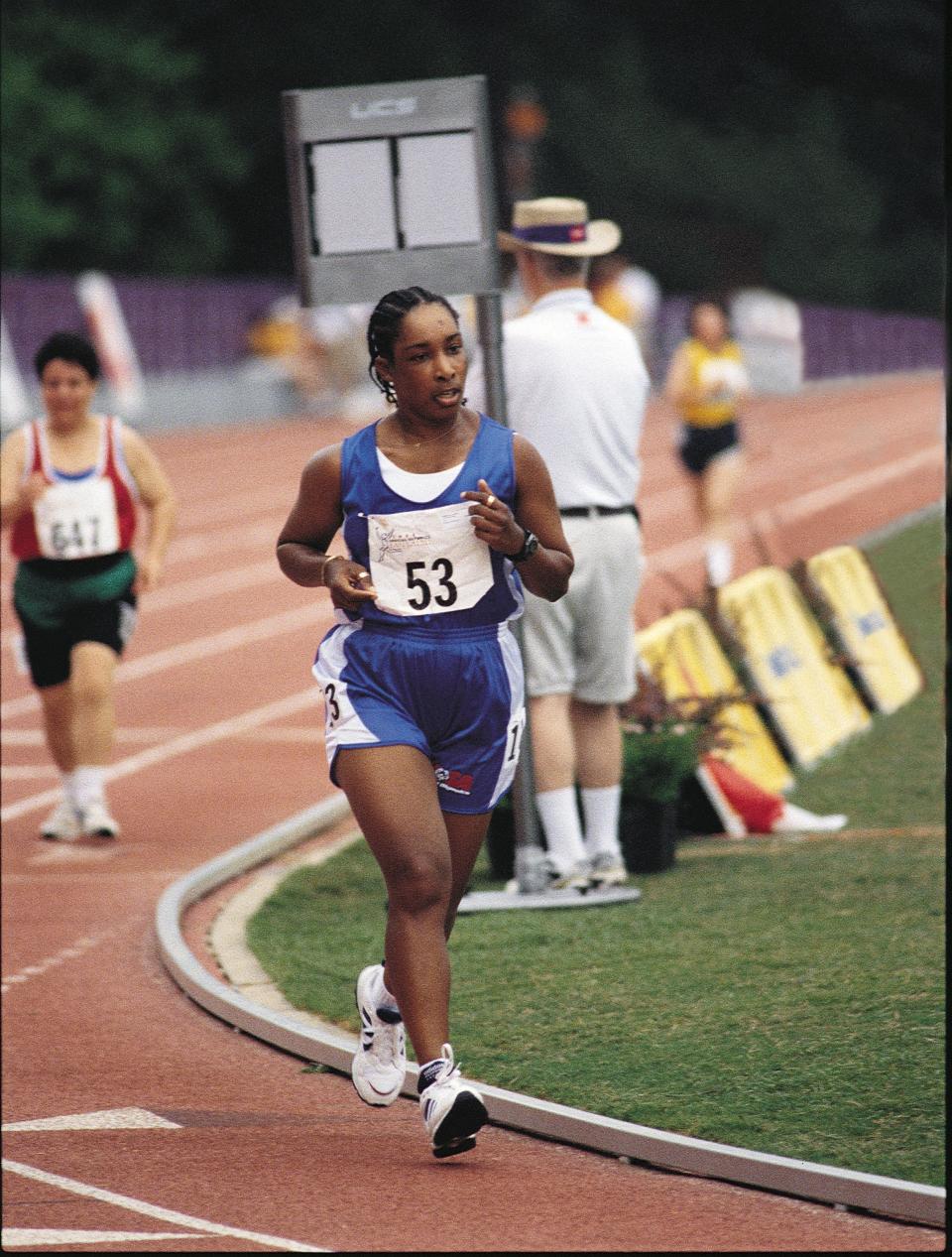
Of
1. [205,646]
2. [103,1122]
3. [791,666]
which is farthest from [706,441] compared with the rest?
[103,1122]

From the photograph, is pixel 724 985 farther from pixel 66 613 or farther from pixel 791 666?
pixel 791 666

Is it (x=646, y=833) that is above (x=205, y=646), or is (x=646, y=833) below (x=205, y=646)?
above

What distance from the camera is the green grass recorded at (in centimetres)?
616

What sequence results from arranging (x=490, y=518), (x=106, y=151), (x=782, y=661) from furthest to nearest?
(x=106, y=151)
(x=782, y=661)
(x=490, y=518)

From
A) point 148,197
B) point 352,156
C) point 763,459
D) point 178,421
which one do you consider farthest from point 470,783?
point 148,197

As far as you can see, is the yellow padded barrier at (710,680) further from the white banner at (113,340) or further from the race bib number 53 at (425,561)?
the white banner at (113,340)

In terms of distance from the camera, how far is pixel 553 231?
29.1 ft

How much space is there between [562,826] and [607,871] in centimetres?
23

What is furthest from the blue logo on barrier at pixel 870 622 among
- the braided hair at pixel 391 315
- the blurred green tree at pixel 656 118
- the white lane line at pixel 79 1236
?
the blurred green tree at pixel 656 118

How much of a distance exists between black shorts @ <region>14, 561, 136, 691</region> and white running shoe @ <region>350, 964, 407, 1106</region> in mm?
4655

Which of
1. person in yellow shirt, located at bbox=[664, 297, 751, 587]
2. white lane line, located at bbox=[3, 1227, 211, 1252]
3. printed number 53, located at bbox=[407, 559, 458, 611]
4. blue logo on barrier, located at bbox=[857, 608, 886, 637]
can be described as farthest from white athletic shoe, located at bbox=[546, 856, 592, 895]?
person in yellow shirt, located at bbox=[664, 297, 751, 587]

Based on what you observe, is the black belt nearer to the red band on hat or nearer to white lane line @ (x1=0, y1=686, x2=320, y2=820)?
the red band on hat

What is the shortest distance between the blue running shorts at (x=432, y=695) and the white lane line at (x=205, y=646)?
29.4ft

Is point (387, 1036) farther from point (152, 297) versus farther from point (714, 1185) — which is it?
point (152, 297)
